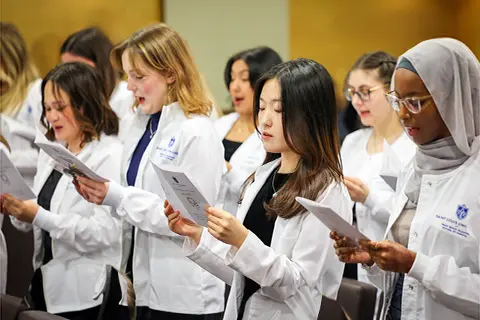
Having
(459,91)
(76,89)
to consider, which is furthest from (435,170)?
(76,89)

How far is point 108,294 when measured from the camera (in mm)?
3029

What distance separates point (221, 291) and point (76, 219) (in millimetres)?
747

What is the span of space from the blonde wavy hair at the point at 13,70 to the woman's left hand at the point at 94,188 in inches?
78.7

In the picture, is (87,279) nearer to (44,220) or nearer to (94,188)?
(44,220)

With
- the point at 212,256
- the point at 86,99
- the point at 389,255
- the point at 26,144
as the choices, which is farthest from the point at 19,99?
the point at 389,255

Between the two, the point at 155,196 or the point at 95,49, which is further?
the point at 95,49

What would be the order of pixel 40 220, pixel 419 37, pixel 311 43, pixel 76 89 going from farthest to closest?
pixel 419 37 → pixel 311 43 → pixel 76 89 → pixel 40 220

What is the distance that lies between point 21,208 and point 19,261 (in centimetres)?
97

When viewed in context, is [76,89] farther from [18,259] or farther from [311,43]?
[311,43]

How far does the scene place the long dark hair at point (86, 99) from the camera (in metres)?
3.54

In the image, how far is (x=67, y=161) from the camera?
294cm

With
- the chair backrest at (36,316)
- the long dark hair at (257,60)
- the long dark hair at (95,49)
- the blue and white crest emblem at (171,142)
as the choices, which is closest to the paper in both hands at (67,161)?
the blue and white crest emblem at (171,142)

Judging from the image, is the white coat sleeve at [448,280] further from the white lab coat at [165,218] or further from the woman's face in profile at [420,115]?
the white lab coat at [165,218]

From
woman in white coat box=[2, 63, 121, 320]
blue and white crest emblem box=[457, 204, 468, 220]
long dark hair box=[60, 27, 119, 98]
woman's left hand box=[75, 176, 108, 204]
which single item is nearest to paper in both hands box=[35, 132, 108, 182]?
woman's left hand box=[75, 176, 108, 204]
